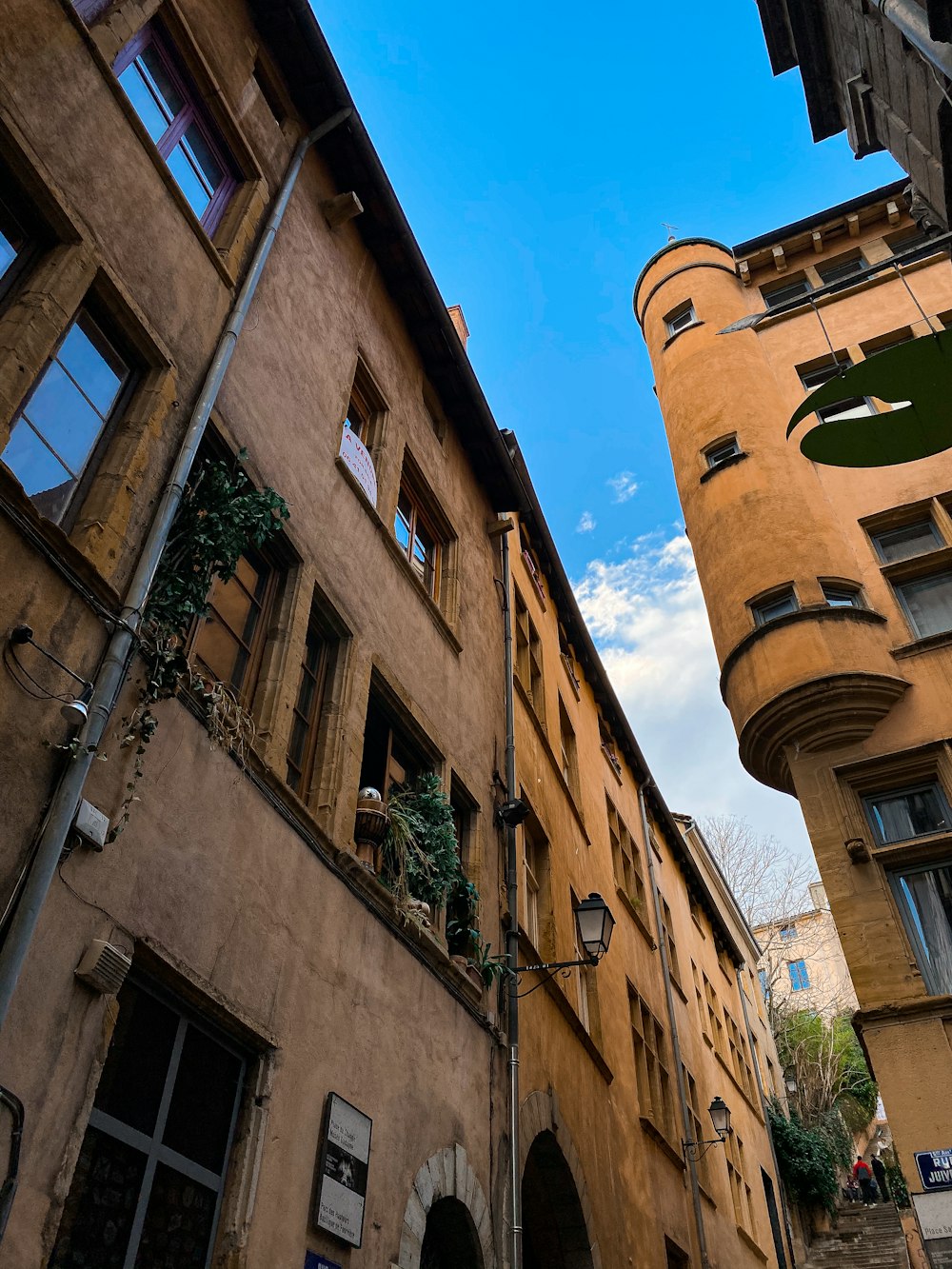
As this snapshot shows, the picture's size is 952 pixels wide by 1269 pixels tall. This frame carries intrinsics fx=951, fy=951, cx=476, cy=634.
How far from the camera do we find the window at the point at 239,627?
20.2 ft

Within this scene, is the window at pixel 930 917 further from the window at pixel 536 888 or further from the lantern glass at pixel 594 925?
the window at pixel 536 888

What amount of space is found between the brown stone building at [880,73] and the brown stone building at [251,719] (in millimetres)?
5249

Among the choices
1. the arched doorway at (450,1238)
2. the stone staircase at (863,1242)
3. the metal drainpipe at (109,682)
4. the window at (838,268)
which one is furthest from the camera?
the window at (838,268)

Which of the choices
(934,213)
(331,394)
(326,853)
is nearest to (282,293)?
(331,394)

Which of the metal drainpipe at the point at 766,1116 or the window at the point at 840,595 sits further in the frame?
the metal drainpipe at the point at 766,1116

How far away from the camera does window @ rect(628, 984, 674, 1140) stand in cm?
1462

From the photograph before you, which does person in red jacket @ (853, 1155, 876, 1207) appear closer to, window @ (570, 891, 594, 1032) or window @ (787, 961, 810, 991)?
window @ (570, 891, 594, 1032)

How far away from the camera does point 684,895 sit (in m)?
23.2

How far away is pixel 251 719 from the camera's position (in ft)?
20.6

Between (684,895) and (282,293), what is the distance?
18888 mm

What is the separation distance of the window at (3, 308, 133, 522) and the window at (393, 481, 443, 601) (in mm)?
4618

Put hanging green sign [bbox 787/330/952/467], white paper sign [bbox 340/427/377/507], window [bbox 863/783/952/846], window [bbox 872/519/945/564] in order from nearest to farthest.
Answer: hanging green sign [bbox 787/330/952/467]
white paper sign [bbox 340/427/377/507]
window [bbox 863/783/952/846]
window [bbox 872/519/945/564]

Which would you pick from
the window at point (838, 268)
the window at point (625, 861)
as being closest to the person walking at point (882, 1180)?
the window at point (625, 861)

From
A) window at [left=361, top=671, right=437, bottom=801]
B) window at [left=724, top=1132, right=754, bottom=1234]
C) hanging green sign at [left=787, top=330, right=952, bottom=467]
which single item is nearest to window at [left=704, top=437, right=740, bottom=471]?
window at [left=361, top=671, right=437, bottom=801]
